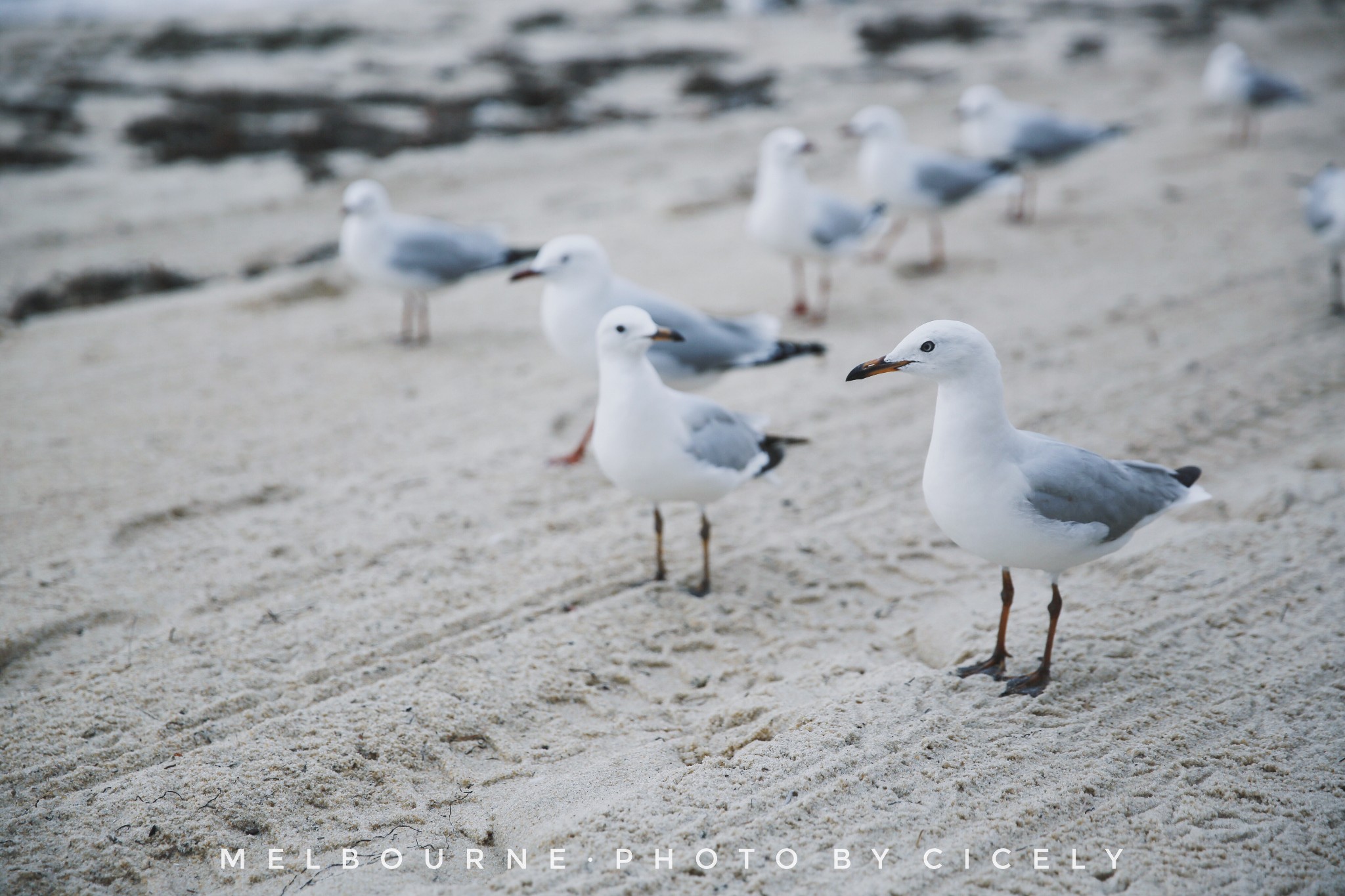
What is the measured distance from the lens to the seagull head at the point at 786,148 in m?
6.52

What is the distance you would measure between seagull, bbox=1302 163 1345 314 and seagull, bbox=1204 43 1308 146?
13.5ft

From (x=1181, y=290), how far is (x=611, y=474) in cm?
488

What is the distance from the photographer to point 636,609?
3.73 metres

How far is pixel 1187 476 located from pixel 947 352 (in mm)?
1119

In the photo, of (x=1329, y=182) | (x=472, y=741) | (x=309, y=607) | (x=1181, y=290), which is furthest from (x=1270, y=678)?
(x=1329, y=182)

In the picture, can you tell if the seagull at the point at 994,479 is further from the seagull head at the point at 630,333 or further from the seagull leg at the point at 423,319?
the seagull leg at the point at 423,319

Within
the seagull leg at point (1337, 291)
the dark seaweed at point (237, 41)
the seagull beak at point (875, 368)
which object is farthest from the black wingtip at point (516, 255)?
→ the dark seaweed at point (237, 41)

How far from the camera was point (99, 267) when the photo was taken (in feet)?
23.7

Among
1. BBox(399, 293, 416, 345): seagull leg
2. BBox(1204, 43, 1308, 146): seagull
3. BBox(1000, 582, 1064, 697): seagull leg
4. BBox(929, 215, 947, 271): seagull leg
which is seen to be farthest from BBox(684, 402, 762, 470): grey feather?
BBox(1204, 43, 1308, 146): seagull

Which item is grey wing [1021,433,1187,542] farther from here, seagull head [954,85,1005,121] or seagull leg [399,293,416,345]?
seagull head [954,85,1005,121]

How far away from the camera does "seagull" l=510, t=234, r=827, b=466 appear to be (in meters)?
4.67

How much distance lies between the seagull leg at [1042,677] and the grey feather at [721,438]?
1.30 metres

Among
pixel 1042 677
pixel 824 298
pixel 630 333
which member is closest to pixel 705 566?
pixel 630 333

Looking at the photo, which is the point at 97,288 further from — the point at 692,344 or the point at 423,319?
the point at 692,344
